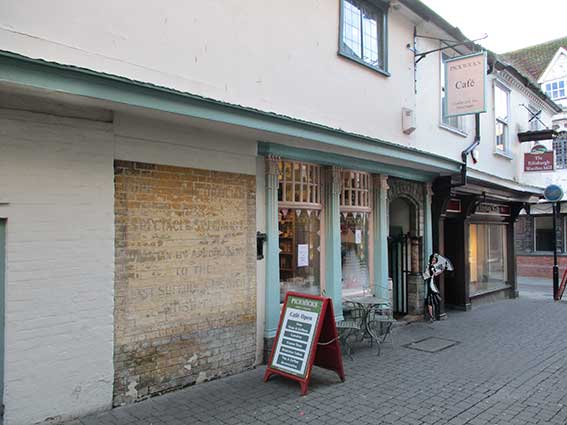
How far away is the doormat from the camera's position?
7684 mm

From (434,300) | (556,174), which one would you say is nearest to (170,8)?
(434,300)

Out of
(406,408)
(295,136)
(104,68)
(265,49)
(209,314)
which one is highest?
(265,49)

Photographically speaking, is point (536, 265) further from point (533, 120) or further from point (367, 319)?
point (367, 319)

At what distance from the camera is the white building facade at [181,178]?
4.32m

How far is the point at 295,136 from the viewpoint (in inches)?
241

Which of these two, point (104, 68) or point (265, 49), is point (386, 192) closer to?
point (265, 49)

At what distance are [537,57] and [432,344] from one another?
20.5 m

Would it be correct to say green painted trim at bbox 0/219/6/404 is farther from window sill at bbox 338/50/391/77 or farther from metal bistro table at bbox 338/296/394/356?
window sill at bbox 338/50/391/77

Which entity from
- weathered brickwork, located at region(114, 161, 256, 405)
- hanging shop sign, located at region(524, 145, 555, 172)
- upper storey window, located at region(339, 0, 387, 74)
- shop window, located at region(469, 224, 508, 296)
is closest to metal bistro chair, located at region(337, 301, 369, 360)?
weathered brickwork, located at region(114, 161, 256, 405)

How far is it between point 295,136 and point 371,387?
3.34m

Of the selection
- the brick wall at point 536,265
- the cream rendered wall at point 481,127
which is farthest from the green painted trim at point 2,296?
the brick wall at point 536,265

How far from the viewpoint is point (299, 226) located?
7586 mm

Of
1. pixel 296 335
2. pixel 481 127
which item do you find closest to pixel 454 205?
pixel 481 127

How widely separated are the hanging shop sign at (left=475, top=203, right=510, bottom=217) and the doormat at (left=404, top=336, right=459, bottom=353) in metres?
5.56
